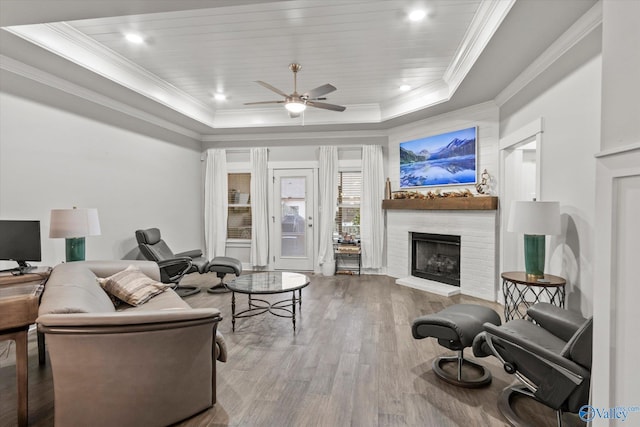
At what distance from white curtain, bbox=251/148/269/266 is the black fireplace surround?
2828 mm

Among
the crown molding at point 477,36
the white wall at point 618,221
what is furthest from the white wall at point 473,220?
the white wall at point 618,221

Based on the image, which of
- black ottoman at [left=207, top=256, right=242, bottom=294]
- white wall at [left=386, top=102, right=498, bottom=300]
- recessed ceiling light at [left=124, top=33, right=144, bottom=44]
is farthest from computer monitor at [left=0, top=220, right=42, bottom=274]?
white wall at [left=386, top=102, right=498, bottom=300]

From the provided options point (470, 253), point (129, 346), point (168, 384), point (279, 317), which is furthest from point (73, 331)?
point (470, 253)

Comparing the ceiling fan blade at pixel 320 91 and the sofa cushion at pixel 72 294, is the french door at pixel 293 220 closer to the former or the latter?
the ceiling fan blade at pixel 320 91

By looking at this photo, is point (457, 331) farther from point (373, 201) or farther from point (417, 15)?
point (373, 201)

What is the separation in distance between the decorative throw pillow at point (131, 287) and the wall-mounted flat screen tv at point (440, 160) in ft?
13.9

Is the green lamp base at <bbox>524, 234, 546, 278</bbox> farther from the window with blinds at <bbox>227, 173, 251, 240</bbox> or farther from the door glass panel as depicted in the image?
the window with blinds at <bbox>227, 173, 251, 240</bbox>

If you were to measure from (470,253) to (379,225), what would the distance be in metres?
1.74

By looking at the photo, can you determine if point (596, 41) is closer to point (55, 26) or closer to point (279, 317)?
point (279, 317)

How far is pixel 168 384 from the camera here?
6.29 ft

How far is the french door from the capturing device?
650 cm

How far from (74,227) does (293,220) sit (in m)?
3.75

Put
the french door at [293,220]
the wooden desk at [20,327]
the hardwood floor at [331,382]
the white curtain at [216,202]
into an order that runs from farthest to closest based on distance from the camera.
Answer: the white curtain at [216,202] < the french door at [293,220] < the hardwood floor at [331,382] < the wooden desk at [20,327]

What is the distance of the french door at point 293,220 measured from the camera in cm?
650
